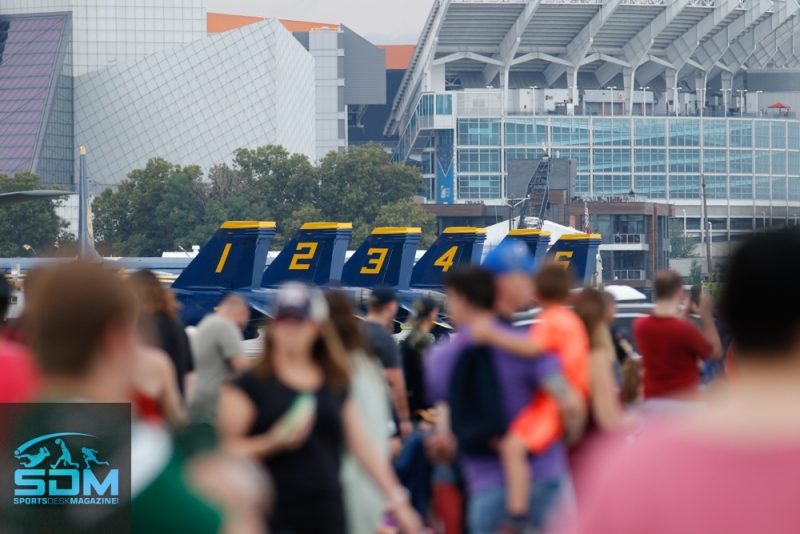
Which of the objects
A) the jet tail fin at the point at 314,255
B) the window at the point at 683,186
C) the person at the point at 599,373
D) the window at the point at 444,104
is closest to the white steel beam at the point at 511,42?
the window at the point at 444,104

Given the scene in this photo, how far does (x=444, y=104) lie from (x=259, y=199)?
3059cm

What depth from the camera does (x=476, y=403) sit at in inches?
225

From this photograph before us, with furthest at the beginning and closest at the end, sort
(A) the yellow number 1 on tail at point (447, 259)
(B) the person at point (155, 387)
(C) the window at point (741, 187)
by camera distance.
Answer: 1. (C) the window at point (741, 187)
2. (A) the yellow number 1 on tail at point (447, 259)
3. (B) the person at point (155, 387)

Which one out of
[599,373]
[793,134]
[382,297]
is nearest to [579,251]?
[382,297]

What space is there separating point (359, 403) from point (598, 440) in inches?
61.4

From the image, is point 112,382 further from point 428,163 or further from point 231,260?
point 428,163

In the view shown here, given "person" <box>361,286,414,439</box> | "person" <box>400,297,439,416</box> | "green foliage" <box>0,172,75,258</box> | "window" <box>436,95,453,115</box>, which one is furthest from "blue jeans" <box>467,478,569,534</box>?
"window" <box>436,95,453,115</box>

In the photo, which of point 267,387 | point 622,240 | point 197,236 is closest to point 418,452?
point 267,387

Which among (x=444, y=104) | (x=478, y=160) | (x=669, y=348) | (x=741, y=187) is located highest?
(x=444, y=104)

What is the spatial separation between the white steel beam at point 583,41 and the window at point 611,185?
1346 cm

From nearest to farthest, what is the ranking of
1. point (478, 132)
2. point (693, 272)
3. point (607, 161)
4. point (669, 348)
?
point (669, 348) → point (693, 272) → point (478, 132) → point (607, 161)

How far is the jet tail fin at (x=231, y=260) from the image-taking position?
32.1 m

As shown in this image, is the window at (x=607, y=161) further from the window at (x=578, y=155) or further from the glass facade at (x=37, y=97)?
the glass facade at (x=37, y=97)

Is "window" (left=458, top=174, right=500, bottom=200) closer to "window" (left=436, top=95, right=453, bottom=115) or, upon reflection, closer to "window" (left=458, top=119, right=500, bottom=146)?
"window" (left=458, top=119, right=500, bottom=146)
